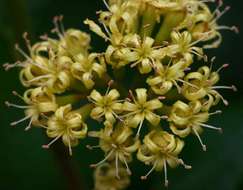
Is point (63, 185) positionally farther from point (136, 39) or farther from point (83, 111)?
point (136, 39)

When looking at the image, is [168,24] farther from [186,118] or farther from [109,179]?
[109,179]

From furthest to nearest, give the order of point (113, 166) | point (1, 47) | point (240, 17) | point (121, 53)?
point (240, 17) < point (1, 47) < point (113, 166) < point (121, 53)

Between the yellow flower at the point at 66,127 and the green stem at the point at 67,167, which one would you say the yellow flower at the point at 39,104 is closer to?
the yellow flower at the point at 66,127

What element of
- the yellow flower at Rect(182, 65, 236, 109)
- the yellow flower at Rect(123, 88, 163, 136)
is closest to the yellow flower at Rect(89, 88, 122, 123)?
the yellow flower at Rect(123, 88, 163, 136)

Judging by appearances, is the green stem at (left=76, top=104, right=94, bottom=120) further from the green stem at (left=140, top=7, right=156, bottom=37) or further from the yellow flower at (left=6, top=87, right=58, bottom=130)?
the green stem at (left=140, top=7, right=156, bottom=37)

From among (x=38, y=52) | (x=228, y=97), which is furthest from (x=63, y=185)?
(x=228, y=97)

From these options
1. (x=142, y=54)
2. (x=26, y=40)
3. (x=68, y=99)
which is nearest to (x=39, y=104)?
(x=68, y=99)
